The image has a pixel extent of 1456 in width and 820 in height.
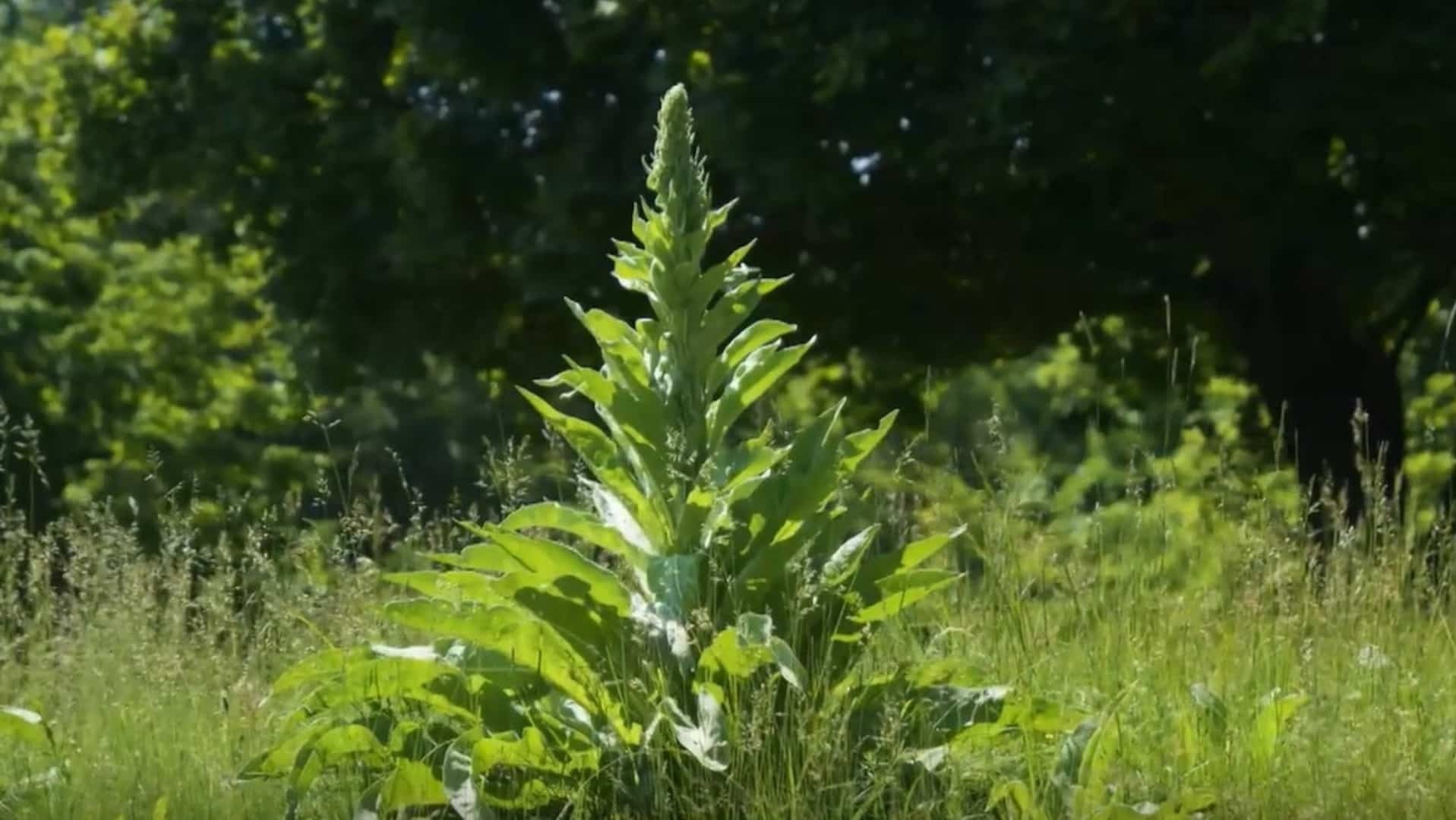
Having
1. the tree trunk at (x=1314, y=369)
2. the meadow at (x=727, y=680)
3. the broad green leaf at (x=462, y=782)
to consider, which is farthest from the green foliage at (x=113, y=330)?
the broad green leaf at (x=462, y=782)

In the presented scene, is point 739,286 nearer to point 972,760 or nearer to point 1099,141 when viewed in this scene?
point 972,760

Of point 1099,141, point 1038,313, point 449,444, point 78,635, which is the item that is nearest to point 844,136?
point 1099,141

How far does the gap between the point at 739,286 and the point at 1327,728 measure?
1.71 m

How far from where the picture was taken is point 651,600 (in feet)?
14.2

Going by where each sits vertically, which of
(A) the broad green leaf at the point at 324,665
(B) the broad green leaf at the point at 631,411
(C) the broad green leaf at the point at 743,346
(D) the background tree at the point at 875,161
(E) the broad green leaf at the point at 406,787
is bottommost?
(E) the broad green leaf at the point at 406,787

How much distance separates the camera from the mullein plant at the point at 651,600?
13.6ft

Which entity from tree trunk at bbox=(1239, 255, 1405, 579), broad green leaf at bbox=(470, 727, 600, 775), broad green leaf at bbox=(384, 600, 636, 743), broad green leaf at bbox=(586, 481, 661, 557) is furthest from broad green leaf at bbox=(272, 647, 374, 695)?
tree trunk at bbox=(1239, 255, 1405, 579)

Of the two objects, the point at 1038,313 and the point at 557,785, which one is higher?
the point at 1038,313

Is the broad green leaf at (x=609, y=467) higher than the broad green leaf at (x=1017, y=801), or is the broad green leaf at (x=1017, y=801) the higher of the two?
the broad green leaf at (x=609, y=467)

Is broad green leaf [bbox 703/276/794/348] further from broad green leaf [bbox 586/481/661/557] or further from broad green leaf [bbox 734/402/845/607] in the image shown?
broad green leaf [bbox 586/481/661/557]

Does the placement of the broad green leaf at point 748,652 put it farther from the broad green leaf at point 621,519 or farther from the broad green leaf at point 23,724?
the broad green leaf at point 23,724

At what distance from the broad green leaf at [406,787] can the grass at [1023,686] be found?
16cm

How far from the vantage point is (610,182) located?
1168cm

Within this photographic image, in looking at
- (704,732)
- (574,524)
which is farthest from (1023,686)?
(574,524)
